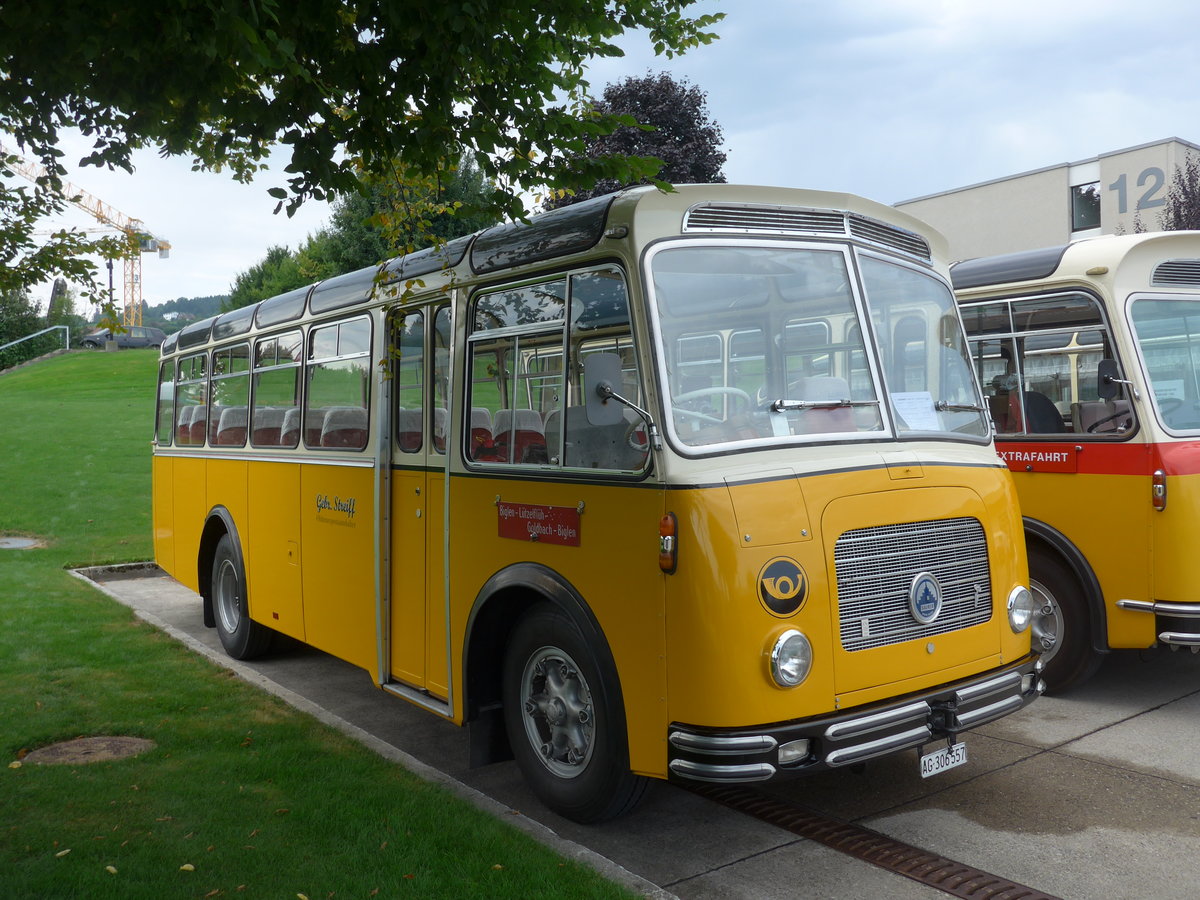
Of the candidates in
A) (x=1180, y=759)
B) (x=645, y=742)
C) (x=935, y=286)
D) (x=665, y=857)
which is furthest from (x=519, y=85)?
(x=1180, y=759)

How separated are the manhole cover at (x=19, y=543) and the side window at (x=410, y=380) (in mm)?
10517

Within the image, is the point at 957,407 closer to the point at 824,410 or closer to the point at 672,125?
the point at 824,410

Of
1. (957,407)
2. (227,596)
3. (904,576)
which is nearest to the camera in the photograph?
(904,576)

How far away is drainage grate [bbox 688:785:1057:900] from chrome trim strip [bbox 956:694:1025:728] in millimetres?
583

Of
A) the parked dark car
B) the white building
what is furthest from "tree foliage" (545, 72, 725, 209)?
the parked dark car

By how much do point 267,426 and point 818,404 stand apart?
484cm

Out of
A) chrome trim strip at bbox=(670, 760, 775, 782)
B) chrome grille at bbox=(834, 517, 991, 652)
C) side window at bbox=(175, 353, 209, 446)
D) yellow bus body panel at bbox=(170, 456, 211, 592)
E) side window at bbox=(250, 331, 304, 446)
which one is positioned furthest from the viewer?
side window at bbox=(175, 353, 209, 446)

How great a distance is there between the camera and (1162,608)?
6301 mm

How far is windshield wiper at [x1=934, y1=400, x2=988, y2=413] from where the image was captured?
511cm

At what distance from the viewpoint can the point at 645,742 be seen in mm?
4309

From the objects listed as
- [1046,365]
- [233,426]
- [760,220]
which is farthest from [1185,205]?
[760,220]

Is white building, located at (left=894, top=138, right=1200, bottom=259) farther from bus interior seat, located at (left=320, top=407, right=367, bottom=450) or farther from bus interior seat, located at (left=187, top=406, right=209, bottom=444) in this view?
bus interior seat, located at (left=320, top=407, right=367, bottom=450)

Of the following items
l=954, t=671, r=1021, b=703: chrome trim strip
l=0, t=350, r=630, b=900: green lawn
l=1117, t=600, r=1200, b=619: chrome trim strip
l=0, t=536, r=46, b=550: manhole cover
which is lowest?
l=0, t=350, r=630, b=900: green lawn

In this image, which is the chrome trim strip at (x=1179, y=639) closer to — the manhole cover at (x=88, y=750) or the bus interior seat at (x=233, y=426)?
the manhole cover at (x=88, y=750)
